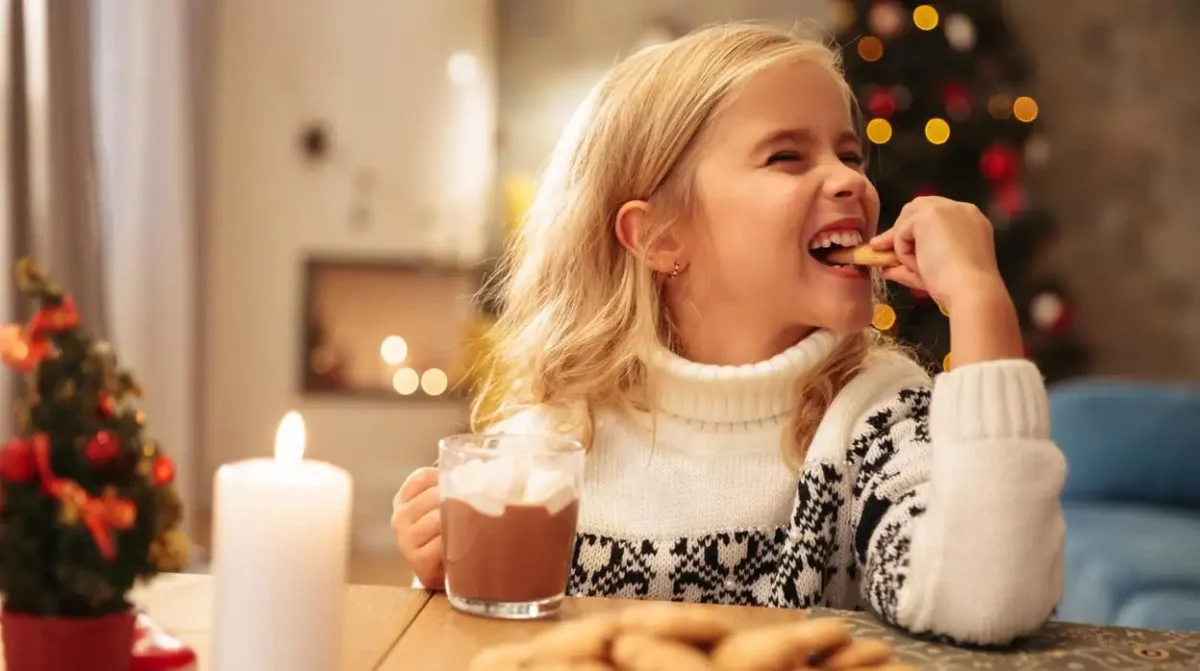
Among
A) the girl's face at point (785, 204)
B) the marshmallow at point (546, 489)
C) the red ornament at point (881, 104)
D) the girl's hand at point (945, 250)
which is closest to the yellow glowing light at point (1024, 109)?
the red ornament at point (881, 104)

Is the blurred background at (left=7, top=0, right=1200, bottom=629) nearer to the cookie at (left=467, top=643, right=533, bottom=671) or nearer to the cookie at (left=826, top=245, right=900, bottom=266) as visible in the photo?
the cookie at (left=826, top=245, right=900, bottom=266)

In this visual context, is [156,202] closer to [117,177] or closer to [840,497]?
[117,177]

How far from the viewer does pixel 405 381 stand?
4.99 m

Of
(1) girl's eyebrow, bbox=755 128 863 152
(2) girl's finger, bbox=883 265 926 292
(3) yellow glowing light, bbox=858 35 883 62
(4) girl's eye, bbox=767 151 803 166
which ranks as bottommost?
(2) girl's finger, bbox=883 265 926 292

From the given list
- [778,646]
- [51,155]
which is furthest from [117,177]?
[778,646]

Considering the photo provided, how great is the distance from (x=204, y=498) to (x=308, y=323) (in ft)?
2.61

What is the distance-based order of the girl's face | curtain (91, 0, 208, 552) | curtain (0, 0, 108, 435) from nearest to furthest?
the girl's face
curtain (0, 0, 108, 435)
curtain (91, 0, 208, 552)

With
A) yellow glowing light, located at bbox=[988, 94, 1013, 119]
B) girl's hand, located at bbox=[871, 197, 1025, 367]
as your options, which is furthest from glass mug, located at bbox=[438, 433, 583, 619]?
yellow glowing light, located at bbox=[988, 94, 1013, 119]

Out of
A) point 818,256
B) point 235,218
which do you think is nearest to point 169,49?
point 235,218

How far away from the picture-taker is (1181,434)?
308 centimetres

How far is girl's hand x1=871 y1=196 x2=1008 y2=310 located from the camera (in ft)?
3.28

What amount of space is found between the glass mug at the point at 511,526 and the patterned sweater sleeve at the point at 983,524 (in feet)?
0.80

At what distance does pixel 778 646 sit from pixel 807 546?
447 millimetres

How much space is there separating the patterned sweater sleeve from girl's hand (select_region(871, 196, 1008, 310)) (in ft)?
0.34
